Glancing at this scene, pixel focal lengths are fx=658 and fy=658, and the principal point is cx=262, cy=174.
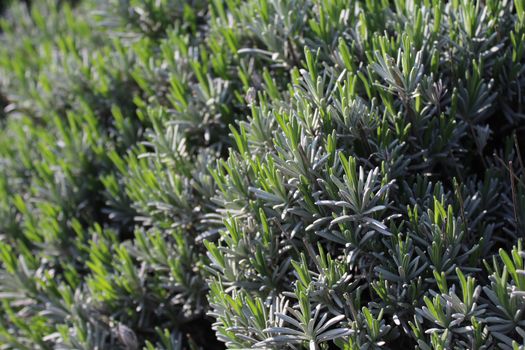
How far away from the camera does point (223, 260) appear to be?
239 cm

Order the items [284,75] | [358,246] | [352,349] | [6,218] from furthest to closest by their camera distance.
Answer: [6,218]
[284,75]
[358,246]
[352,349]

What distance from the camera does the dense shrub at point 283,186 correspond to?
2164 mm

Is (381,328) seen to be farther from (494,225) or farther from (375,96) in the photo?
(375,96)

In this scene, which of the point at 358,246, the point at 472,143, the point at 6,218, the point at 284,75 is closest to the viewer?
the point at 358,246

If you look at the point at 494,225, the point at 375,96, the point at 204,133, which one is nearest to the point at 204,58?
the point at 204,133

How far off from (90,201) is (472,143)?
1.98 meters

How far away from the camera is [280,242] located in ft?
8.00

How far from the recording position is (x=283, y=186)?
231 centimetres

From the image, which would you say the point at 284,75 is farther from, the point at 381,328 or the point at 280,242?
the point at 381,328

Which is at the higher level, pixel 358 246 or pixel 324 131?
pixel 324 131

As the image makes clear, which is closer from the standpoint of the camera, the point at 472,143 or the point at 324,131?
the point at 324,131

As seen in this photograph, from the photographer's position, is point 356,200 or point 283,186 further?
point 283,186

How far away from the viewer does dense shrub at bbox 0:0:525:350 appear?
2.16m

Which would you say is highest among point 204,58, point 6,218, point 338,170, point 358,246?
point 204,58
